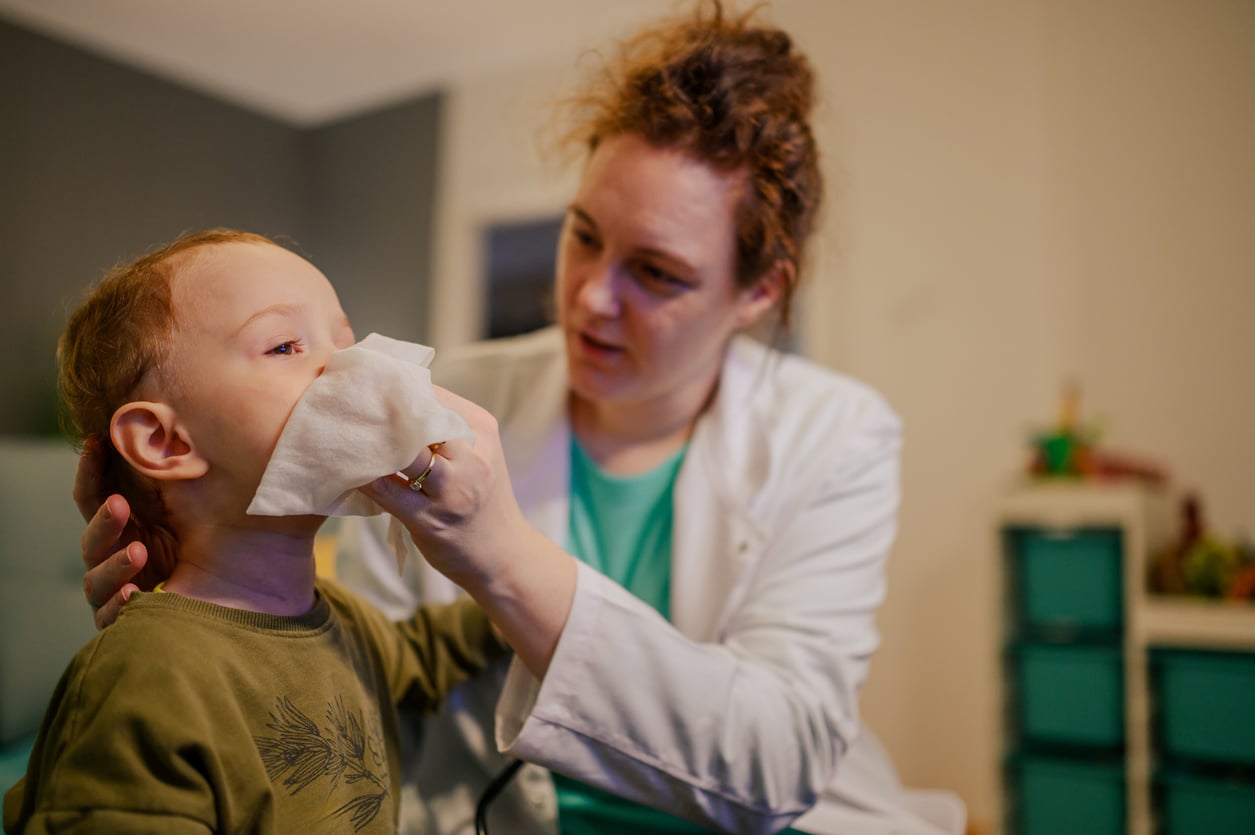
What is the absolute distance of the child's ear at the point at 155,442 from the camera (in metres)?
0.62

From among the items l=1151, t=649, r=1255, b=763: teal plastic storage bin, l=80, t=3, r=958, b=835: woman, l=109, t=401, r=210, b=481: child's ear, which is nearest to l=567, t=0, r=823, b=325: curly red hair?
l=80, t=3, r=958, b=835: woman

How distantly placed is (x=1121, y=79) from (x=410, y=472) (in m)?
3.10

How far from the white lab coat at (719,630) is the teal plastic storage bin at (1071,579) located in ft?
4.66

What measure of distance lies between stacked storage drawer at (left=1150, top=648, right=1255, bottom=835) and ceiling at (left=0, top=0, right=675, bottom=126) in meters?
2.82

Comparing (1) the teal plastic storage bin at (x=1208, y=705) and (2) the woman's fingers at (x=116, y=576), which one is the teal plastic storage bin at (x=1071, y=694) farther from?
(2) the woman's fingers at (x=116, y=576)

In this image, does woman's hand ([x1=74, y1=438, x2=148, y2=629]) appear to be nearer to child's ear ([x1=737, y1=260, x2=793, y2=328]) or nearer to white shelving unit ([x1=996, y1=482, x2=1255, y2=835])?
child's ear ([x1=737, y1=260, x2=793, y2=328])

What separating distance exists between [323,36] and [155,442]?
393 centimetres

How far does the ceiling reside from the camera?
3.79 m

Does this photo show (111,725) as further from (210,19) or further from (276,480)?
(210,19)

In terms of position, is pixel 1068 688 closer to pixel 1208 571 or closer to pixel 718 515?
pixel 1208 571

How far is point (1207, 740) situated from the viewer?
2.10 m

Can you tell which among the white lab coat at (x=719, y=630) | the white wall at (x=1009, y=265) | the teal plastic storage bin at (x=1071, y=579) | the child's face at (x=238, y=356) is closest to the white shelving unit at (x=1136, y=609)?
the teal plastic storage bin at (x=1071, y=579)

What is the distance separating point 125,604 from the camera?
0.62 meters

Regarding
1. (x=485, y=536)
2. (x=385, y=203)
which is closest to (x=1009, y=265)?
(x=485, y=536)
